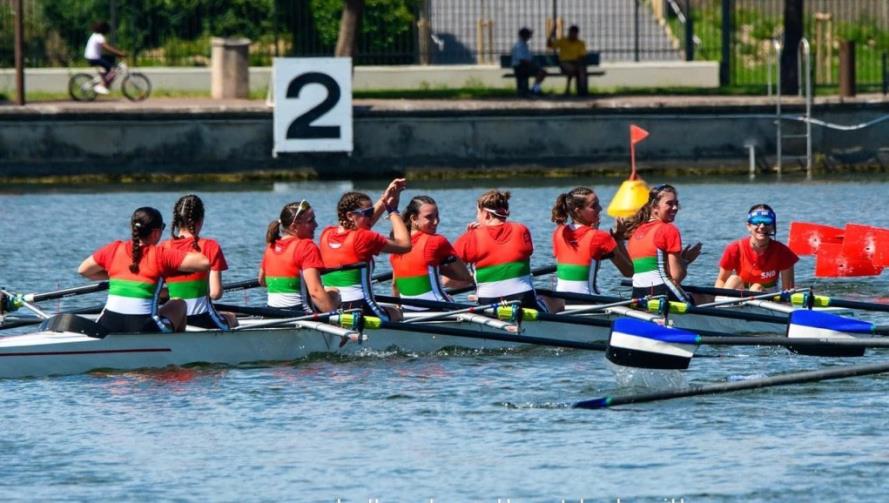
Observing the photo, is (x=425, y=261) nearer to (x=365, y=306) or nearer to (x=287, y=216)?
(x=365, y=306)

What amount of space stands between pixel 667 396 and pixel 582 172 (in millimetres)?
20353

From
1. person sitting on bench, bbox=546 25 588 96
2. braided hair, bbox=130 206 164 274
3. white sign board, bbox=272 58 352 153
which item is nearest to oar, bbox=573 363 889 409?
braided hair, bbox=130 206 164 274

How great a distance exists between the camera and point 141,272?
1484 centimetres

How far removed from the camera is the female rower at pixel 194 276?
1542cm

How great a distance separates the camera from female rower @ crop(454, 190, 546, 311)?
1675cm

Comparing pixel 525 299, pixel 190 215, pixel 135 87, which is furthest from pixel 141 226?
pixel 135 87

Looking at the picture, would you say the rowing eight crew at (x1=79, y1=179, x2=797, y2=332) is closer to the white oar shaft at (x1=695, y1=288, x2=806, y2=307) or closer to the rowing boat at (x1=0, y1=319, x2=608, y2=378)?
the rowing boat at (x1=0, y1=319, x2=608, y2=378)

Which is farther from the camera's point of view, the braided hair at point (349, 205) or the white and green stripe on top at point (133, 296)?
the braided hair at point (349, 205)

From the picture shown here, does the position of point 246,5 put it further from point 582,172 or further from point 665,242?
point 665,242

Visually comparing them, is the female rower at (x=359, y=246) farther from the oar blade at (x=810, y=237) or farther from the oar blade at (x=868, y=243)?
the oar blade at (x=868, y=243)

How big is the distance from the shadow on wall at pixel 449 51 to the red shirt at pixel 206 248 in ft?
78.7

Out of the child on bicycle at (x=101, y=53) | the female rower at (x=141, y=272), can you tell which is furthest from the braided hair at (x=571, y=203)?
the child on bicycle at (x=101, y=53)

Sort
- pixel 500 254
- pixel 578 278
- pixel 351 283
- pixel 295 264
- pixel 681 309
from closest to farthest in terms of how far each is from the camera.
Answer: pixel 295 264
pixel 351 283
pixel 681 309
pixel 500 254
pixel 578 278

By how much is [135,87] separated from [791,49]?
11.9 m
